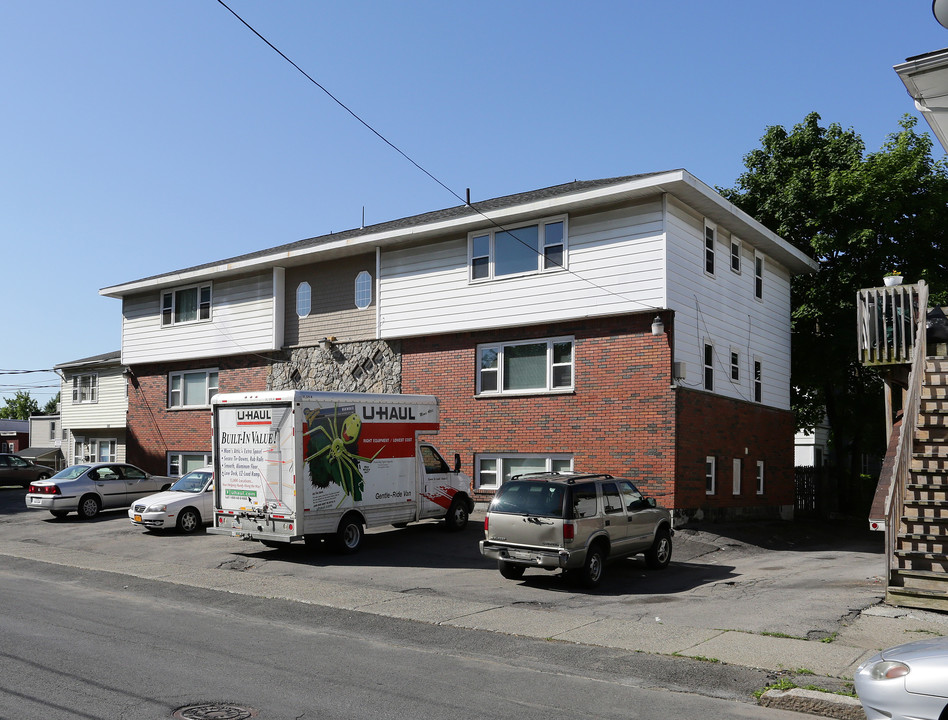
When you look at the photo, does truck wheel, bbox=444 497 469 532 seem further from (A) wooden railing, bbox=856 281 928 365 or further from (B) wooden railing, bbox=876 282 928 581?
(B) wooden railing, bbox=876 282 928 581

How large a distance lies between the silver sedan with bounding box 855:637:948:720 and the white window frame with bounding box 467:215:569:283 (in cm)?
1602

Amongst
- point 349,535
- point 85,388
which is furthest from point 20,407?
point 349,535

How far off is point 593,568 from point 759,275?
14.9m

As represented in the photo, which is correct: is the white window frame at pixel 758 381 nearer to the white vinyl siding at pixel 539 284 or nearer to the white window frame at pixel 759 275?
the white window frame at pixel 759 275

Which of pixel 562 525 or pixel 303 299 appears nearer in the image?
pixel 562 525

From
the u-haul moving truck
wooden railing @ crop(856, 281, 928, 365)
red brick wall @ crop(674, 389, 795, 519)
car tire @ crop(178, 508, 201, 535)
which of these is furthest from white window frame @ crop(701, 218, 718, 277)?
car tire @ crop(178, 508, 201, 535)

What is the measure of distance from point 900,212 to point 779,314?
5.18m

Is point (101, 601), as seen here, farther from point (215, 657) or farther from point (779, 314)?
point (779, 314)

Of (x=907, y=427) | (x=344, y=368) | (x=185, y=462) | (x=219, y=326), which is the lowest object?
(x=185, y=462)

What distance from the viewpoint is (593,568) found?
1360 centimetres

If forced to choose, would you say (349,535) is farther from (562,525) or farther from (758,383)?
(758,383)

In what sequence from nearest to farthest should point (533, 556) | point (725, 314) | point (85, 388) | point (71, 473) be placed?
point (533, 556) → point (725, 314) → point (71, 473) → point (85, 388)

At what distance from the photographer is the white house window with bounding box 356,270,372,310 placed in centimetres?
2547

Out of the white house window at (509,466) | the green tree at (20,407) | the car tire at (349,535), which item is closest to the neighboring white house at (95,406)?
the white house window at (509,466)
